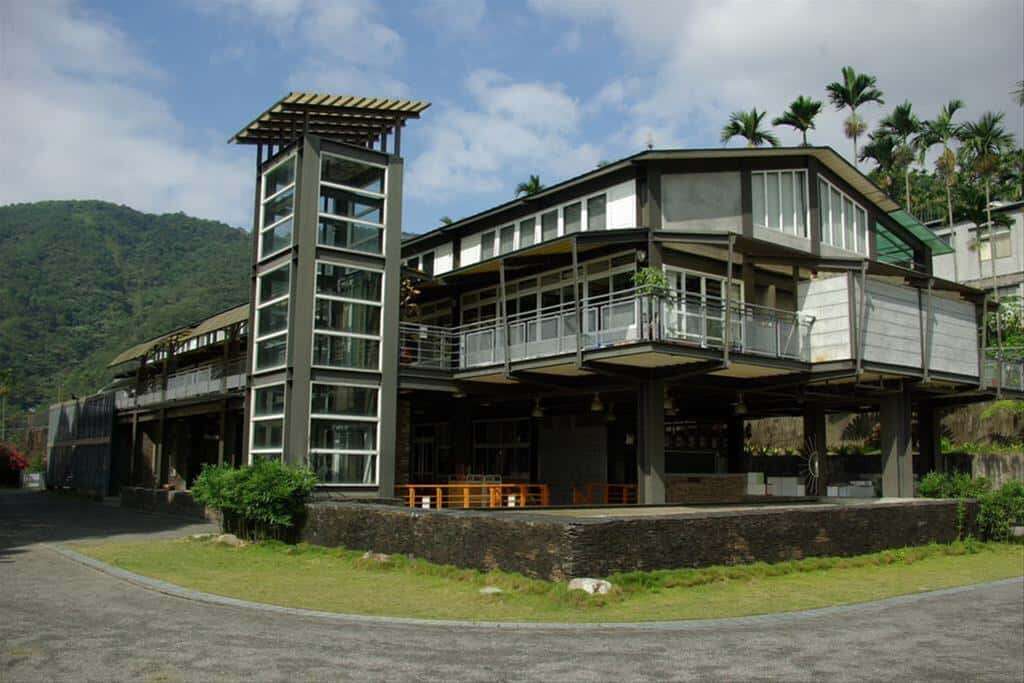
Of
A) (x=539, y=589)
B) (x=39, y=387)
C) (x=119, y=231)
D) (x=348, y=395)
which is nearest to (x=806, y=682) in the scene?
(x=539, y=589)

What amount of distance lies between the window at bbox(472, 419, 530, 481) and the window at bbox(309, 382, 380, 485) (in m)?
9.92

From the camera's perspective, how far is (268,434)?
22953 mm

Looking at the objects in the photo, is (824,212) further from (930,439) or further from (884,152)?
(884,152)

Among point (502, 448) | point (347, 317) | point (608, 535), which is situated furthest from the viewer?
point (502, 448)

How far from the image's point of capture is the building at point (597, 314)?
2228 cm

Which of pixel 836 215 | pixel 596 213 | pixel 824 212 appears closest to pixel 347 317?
pixel 596 213

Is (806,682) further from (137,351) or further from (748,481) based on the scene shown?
(137,351)

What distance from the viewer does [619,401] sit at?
28141 mm

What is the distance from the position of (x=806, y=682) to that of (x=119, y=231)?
15390 cm

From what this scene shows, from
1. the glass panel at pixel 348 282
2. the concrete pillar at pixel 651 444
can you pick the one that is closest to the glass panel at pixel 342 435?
the glass panel at pixel 348 282

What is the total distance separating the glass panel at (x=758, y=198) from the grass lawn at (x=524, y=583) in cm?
1010

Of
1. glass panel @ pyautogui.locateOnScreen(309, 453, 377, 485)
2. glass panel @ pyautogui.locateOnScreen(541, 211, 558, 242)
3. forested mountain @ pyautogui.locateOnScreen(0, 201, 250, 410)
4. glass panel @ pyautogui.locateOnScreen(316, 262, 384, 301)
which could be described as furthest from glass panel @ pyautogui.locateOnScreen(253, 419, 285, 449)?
forested mountain @ pyautogui.locateOnScreen(0, 201, 250, 410)

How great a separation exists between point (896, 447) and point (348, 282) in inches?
632

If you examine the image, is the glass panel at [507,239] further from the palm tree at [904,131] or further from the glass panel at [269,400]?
the palm tree at [904,131]
